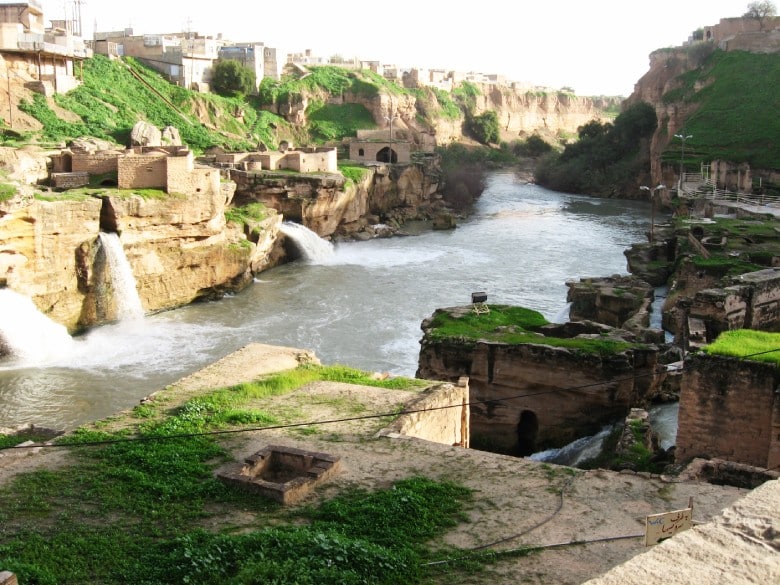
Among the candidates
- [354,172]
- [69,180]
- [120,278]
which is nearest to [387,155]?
[354,172]

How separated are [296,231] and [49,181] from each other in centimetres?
1056

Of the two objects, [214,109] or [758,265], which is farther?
[214,109]

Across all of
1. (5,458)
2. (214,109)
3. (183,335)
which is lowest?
(183,335)

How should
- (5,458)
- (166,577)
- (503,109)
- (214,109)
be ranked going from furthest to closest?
1. (503,109)
2. (214,109)
3. (5,458)
4. (166,577)

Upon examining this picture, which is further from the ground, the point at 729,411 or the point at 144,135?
the point at 144,135

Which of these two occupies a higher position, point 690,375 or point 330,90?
point 330,90

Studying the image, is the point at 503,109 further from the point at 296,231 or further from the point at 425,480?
the point at 425,480

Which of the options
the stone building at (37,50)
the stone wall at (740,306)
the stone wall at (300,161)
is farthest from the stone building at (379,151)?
the stone wall at (740,306)

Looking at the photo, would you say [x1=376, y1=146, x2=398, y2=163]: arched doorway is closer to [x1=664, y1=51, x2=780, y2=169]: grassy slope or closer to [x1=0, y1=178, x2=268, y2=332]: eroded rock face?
[x1=664, y1=51, x2=780, y2=169]: grassy slope

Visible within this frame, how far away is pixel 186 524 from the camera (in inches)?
317

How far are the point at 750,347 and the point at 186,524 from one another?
7.59 metres

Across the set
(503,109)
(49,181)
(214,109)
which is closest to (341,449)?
(49,181)

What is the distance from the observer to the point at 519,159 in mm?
76812

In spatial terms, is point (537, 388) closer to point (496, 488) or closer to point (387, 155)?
point (496, 488)
